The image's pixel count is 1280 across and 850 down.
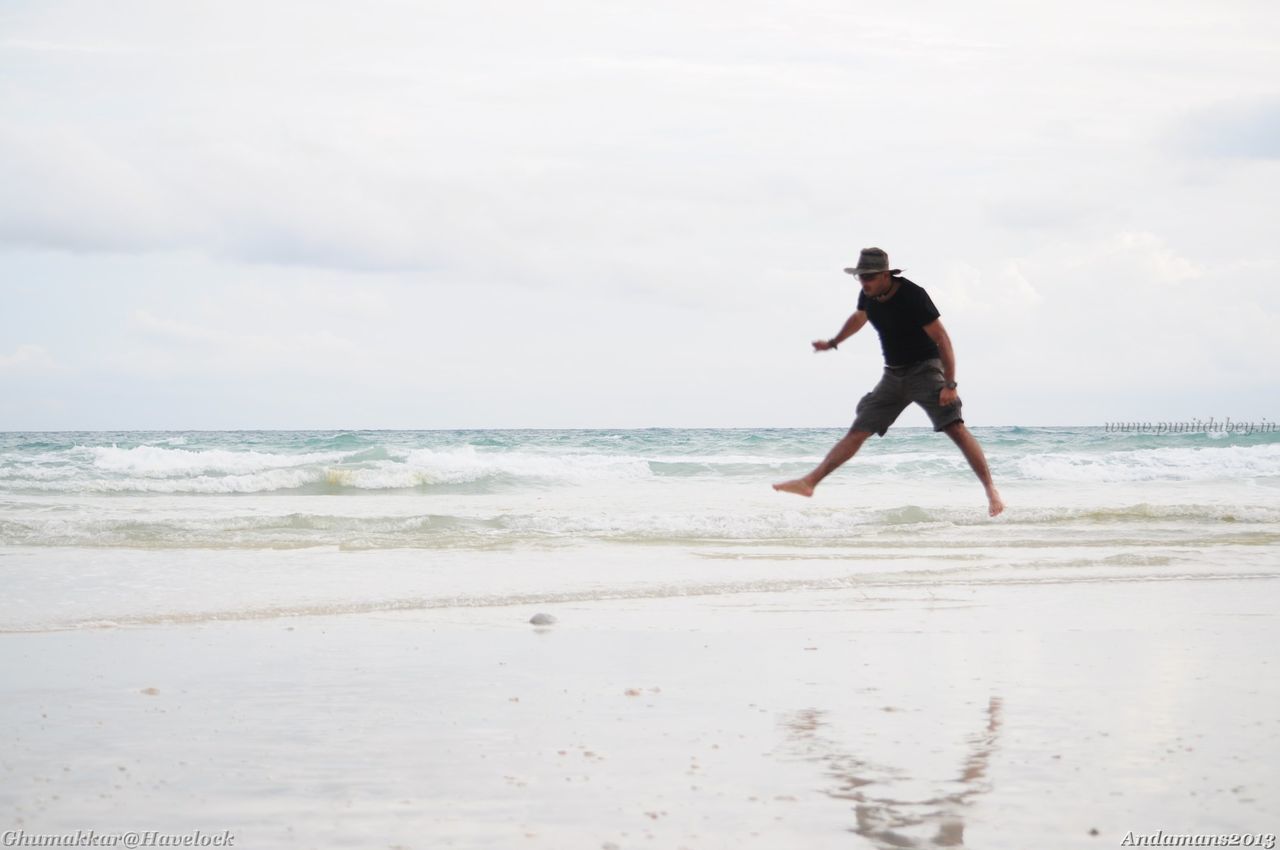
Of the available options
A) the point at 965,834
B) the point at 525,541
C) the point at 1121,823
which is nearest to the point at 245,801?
the point at 965,834

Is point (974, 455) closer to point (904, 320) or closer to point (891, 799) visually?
point (904, 320)

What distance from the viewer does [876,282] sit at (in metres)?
6.86

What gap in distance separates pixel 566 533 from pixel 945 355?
948 centimetres

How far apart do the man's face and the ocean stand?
396 cm

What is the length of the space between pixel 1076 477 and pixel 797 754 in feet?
94.2

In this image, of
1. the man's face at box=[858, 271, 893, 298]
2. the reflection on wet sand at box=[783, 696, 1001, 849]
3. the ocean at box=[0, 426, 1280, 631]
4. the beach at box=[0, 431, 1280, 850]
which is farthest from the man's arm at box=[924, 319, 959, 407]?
the ocean at box=[0, 426, 1280, 631]

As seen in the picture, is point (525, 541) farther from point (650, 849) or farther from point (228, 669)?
point (650, 849)

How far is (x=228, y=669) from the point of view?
21.5 ft

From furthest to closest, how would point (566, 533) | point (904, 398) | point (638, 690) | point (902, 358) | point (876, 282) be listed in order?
1. point (566, 533)
2. point (904, 398)
3. point (902, 358)
4. point (876, 282)
5. point (638, 690)

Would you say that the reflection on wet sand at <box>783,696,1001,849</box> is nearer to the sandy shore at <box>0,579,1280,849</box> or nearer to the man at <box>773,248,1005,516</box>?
the sandy shore at <box>0,579,1280,849</box>

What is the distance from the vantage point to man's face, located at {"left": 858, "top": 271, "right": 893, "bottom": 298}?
6844 millimetres

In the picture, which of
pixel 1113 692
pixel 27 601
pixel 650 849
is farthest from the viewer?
pixel 27 601

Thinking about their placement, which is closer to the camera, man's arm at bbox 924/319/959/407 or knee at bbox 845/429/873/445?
man's arm at bbox 924/319/959/407

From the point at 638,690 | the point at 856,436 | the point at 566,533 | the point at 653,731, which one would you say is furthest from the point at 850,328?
the point at 566,533
